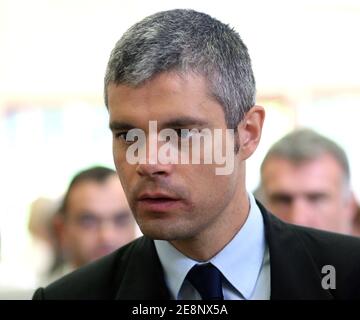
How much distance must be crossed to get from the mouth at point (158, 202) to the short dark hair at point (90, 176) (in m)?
1.04

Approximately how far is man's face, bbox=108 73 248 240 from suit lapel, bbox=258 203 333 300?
101 mm

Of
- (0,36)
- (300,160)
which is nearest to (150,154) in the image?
(300,160)

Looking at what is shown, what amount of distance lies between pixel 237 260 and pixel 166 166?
153mm

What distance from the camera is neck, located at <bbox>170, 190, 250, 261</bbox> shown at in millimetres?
949

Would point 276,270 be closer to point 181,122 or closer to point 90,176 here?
point 181,122

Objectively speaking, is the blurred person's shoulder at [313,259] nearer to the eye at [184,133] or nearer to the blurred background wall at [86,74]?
the eye at [184,133]

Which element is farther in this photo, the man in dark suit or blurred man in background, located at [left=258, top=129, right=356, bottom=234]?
blurred man in background, located at [left=258, top=129, right=356, bottom=234]

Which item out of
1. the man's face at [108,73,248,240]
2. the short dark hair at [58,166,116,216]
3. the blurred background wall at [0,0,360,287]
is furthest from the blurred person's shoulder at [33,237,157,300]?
the blurred background wall at [0,0,360,287]

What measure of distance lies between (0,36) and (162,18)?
7.91ft

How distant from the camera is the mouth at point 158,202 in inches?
34.8

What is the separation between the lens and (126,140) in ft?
2.98

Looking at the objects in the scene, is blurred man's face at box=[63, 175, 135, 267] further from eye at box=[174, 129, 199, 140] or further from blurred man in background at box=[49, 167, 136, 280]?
eye at box=[174, 129, 199, 140]

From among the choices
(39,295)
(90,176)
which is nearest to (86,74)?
(90,176)

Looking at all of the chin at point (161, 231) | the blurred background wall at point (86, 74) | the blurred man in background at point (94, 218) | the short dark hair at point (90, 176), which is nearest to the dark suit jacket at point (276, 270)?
the chin at point (161, 231)
